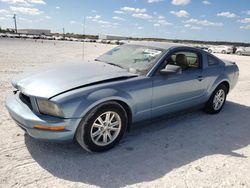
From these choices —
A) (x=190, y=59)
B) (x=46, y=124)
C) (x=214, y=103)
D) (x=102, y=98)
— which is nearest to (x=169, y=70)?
(x=190, y=59)

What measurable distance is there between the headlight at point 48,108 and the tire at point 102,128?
1.11 feet

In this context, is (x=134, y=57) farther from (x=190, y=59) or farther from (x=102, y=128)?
(x=102, y=128)

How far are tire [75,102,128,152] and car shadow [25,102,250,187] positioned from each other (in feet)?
0.46

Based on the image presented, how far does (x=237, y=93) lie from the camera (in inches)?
305

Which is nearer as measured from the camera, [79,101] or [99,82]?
[79,101]

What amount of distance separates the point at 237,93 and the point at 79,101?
6.10m

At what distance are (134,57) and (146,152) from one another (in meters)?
1.72

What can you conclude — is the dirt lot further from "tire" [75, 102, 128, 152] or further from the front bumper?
the front bumper

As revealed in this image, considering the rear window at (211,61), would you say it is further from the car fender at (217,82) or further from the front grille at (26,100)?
the front grille at (26,100)

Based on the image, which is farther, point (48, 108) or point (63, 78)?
point (63, 78)

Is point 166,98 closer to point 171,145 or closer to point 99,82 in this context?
point 171,145

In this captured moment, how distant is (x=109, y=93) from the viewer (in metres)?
3.39

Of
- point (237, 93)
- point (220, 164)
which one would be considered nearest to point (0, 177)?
point (220, 164)

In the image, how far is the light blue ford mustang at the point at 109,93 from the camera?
3146mm
